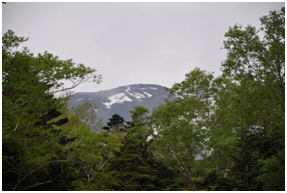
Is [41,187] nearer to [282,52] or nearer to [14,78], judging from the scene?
[14,78]

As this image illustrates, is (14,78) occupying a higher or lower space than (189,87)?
lower

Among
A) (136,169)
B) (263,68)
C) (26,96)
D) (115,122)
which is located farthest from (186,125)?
(115,122)

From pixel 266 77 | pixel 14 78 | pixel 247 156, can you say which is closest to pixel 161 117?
pixel 247 156

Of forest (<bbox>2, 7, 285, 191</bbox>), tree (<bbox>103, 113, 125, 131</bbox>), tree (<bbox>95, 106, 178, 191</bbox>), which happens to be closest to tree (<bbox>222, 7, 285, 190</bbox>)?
forest (<bbox>2, 7, 285, 191</bbox>)

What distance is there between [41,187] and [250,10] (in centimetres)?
1864

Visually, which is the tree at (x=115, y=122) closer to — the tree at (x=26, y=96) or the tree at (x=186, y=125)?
the tree at (x=186, y=125)

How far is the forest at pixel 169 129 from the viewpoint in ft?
44.3

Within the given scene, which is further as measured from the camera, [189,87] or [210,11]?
[189,87]

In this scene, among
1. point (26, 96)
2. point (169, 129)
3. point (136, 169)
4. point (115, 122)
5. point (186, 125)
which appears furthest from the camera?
point (115, 122)

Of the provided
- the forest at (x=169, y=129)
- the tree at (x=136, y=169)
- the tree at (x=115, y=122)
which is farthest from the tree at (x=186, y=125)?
the tree at (x=115, y=122)

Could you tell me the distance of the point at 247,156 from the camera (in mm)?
18906

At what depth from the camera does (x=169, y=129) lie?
848 inches

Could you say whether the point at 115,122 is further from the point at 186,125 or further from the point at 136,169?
the point at 186,125

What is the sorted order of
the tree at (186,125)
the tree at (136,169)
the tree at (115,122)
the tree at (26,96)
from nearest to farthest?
the tree at (26,96) → the tree at (186,125) → the tree at (136,169) → the tree at (115,122)
